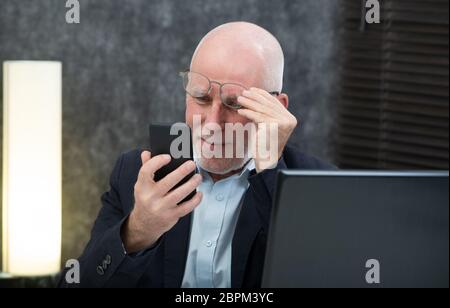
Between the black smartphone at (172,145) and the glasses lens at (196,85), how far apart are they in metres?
0.30

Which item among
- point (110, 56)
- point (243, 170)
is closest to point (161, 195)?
point (243, 170)

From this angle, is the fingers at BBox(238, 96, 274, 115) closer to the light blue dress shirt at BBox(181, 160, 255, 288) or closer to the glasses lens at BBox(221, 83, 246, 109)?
the glasses lens at BBox(221, 83, 246, 109)

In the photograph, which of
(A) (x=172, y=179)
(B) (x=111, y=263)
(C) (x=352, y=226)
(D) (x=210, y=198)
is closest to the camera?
(C) (x=352, y=226)

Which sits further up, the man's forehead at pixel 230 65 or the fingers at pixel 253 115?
the man's forehead at pixel 230 65

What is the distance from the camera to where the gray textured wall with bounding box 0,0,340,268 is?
311 centimetres

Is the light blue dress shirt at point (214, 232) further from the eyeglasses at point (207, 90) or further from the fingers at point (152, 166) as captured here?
the fingers at point (152, 166)

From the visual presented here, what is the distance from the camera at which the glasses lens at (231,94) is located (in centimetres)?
175

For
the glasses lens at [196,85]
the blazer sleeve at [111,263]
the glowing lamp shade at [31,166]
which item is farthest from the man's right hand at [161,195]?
the glowing lamp shade at [31,166]

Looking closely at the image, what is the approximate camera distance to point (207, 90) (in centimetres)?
176

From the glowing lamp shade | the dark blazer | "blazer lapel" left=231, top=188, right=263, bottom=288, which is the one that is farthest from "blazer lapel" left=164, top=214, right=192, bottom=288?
the glowing lamp shade

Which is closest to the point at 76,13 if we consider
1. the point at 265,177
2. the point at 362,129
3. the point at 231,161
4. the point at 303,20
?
the point at 303,20

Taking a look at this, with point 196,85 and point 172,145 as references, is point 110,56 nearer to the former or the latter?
point 196,85

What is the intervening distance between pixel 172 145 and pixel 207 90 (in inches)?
13.0
